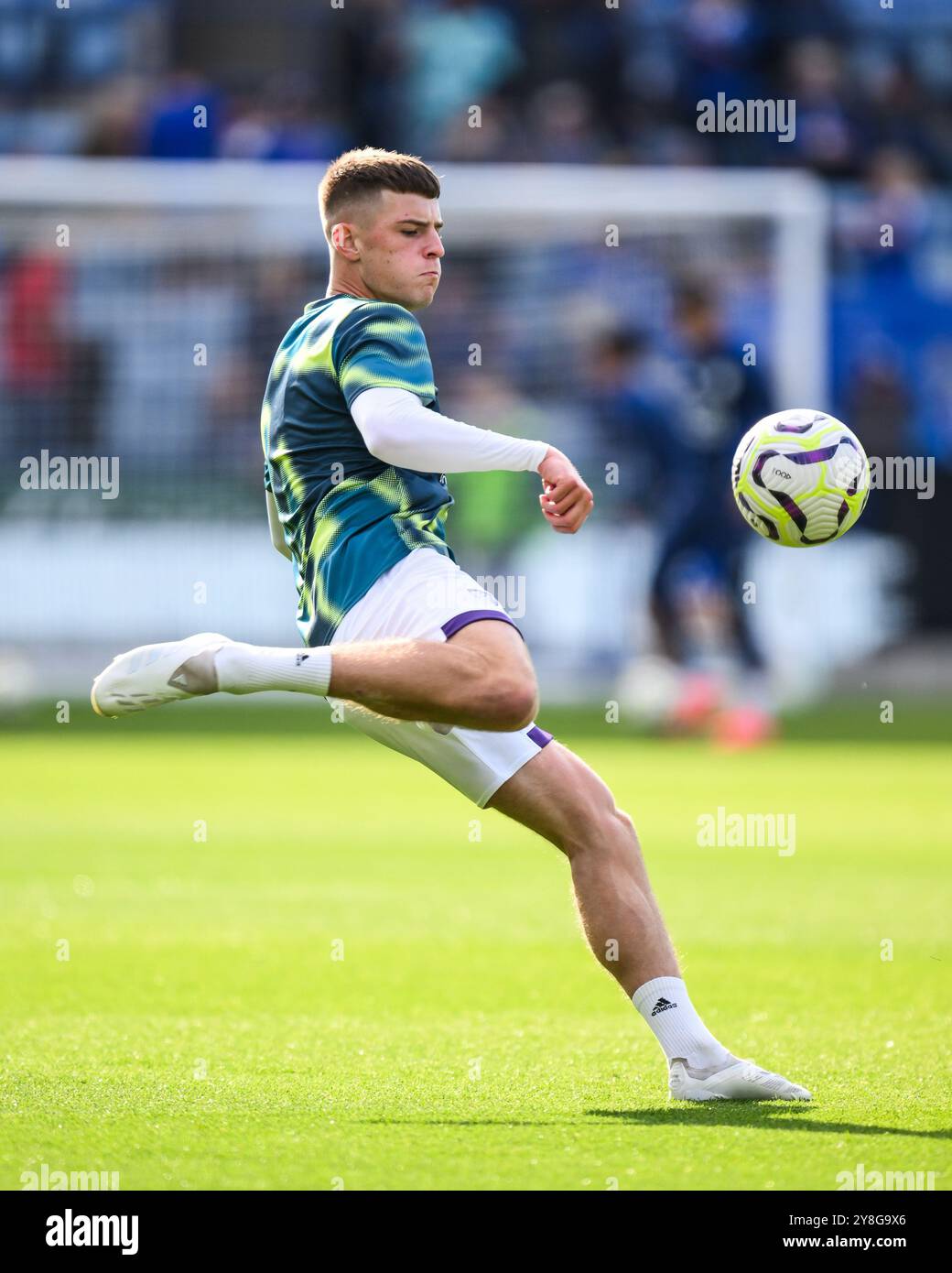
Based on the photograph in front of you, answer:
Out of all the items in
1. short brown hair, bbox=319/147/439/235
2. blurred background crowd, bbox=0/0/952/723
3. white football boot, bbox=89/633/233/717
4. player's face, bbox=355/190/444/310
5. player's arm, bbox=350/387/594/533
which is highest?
blurred background crowd, bbox=0/0/952/723

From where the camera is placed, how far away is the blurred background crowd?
1875 cm

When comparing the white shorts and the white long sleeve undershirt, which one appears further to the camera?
the white shorts

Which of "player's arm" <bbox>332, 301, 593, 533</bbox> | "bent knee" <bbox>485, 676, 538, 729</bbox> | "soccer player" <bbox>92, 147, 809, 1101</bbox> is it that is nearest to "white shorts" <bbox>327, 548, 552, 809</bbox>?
"soccer player" <bbox>92, 147, 809, 1101</bbox>

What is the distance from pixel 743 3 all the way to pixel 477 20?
3359mm

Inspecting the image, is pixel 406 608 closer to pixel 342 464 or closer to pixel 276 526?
pixel 342 464

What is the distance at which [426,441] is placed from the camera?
5.01 meters

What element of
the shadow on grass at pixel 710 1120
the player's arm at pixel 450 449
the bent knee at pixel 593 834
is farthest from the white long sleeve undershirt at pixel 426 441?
the shadow on grass at pixel 710 1120

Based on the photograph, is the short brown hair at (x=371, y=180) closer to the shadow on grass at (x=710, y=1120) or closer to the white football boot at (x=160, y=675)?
the white football boot at (x=160, y=675)

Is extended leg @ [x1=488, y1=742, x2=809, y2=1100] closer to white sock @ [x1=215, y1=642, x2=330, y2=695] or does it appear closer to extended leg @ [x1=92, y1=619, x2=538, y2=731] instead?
extended leg @ [x1=92, y1=619, x2=538, y2=731]

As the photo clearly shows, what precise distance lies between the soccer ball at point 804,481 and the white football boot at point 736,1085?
1534 mm

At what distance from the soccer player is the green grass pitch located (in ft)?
1.58

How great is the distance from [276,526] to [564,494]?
1.31m
